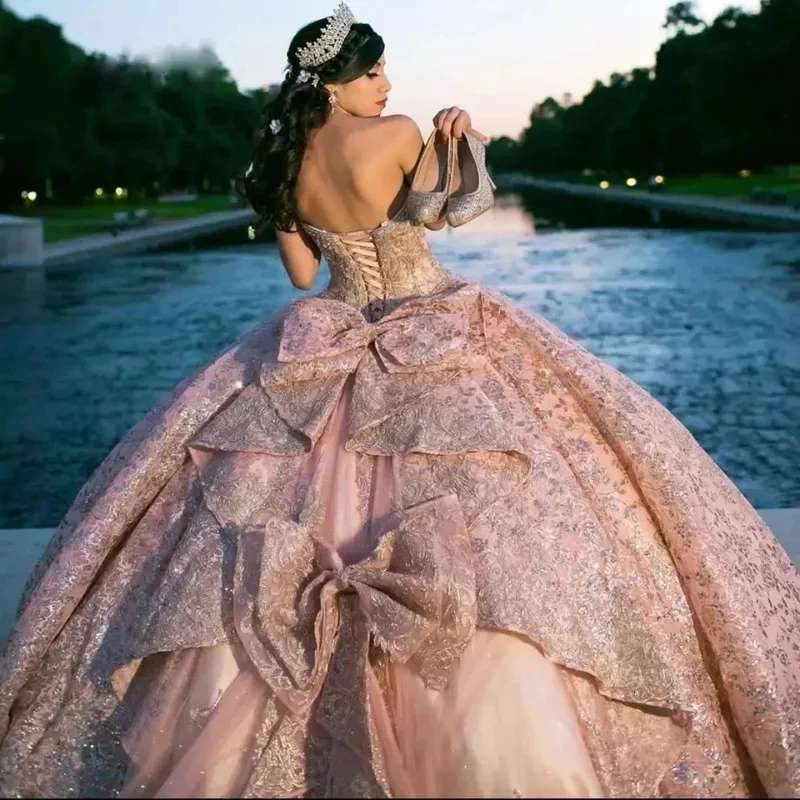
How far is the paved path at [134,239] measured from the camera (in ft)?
88.8

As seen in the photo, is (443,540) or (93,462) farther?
(93,462)

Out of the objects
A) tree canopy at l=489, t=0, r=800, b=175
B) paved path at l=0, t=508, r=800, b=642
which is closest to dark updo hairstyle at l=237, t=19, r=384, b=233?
paved path at l=0, t=508, r=800, b=642

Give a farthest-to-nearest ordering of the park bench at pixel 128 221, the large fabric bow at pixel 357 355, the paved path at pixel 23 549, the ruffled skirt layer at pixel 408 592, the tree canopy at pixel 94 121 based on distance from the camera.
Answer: the tree canopy at pixel 94 121
the park bench at pixel 128 221
the paved path at pixel 23 549
the large fabric bow at pixel 357 355
the ruffled skirt layer at pixel 408 592

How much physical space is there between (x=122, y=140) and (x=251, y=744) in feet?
171

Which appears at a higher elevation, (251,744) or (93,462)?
(251,744)

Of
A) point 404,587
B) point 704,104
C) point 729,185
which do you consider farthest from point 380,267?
point 704,104

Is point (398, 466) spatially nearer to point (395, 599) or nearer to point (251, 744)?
point (395, 599)

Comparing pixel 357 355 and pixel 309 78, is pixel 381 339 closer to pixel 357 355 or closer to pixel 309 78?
pixel 357 355

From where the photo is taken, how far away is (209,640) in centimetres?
250

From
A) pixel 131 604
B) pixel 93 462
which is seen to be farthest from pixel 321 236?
pixel 93 462

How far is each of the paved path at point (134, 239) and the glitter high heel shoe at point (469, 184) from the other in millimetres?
23301

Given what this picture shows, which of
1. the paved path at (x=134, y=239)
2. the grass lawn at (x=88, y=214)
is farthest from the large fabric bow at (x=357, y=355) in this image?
the grass lawn at (x=88, y=214)

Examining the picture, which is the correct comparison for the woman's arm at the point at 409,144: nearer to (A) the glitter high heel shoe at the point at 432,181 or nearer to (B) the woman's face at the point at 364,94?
(A) the glitter high heel shoe at the point at 432,181

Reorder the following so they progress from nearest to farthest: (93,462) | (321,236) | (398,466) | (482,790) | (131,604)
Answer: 1. (482,790)
2. (398,466)
3. (131,604)
4. (321,236)
5. (93,462)
